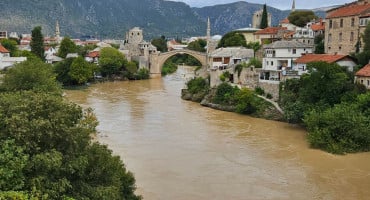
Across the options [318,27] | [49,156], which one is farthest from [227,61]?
[49,156]

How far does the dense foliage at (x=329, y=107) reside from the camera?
71.1 feet

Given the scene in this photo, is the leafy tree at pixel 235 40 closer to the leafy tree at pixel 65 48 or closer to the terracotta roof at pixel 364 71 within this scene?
the terracotta roof at pixel 364 71

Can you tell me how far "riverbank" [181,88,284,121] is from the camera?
29.5 m

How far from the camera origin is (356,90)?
25.5m

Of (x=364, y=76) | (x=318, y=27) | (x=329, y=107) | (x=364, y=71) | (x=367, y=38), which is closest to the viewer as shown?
(x=329, y=107)

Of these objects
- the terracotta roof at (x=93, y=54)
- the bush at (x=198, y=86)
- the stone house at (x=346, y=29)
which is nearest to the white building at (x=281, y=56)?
the stone house at (x=346, y=29)

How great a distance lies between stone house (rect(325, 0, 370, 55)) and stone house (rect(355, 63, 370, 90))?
18.0 feet

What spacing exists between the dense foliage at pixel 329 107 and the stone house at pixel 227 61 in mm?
7252

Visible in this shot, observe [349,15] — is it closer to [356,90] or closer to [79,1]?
[356,90]

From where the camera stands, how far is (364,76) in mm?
25750

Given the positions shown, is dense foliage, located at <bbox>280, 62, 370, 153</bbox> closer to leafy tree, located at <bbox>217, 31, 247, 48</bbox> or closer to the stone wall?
the stone wall

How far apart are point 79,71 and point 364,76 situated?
3313cm

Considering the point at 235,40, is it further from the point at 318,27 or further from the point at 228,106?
the point at 228,106

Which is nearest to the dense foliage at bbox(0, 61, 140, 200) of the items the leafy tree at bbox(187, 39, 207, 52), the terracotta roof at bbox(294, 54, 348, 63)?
the terracotta roof at bbox(294, 54, 348, 63)
